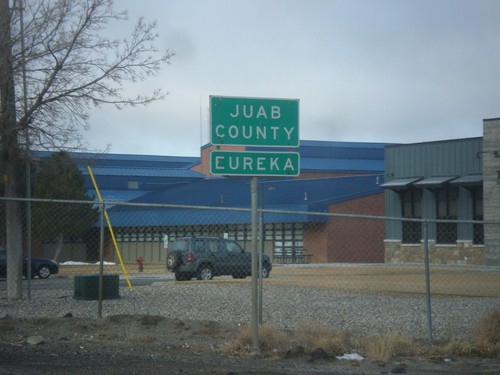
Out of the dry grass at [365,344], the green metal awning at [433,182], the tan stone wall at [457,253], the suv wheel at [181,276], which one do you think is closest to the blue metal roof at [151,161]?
the green metal awning at [433,182]

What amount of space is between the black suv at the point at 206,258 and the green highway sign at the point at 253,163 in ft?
16.6

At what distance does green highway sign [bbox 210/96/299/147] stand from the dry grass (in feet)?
8.38

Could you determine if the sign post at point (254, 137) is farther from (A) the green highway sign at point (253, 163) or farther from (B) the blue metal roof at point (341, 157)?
(B) the blue metal roof at point (341, 157)

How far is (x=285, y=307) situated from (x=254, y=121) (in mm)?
6596

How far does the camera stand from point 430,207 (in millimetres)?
42844

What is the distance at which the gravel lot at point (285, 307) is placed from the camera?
525 inches

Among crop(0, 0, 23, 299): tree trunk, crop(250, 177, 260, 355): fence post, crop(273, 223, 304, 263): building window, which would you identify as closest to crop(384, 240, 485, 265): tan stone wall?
crop(273, 223, 304, 263): building window

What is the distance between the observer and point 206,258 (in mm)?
17219

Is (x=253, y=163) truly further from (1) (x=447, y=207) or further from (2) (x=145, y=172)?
(2) (x=145, y=172)

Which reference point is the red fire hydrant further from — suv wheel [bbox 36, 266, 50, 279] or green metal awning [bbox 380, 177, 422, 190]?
green metal awning [bbox 380, 177, 422, 190]

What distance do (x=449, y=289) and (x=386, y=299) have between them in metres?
2.49

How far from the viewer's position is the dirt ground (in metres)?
9.03

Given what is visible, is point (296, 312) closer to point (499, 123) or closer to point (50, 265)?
point (50, 265)

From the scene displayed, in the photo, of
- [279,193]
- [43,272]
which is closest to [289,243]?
[43,272]
